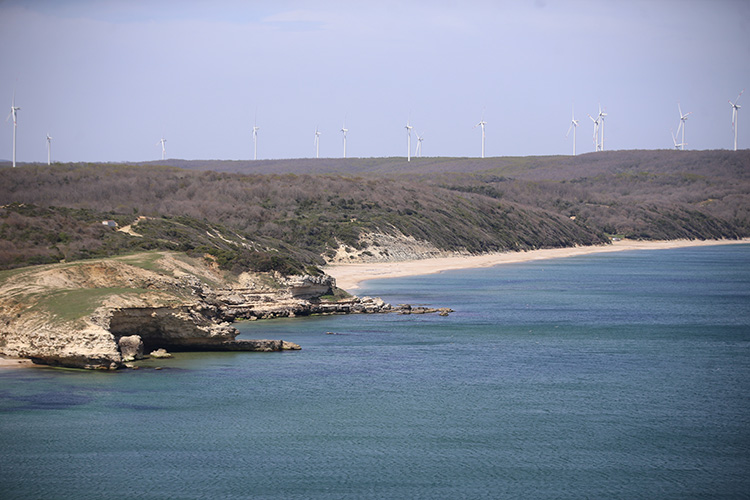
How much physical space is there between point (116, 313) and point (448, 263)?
6030 centimetres

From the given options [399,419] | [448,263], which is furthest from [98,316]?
[448,263]

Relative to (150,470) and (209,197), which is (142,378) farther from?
(209,197)

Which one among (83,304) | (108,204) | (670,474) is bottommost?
(670,474)

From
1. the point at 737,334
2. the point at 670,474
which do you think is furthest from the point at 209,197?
the point at 670,474

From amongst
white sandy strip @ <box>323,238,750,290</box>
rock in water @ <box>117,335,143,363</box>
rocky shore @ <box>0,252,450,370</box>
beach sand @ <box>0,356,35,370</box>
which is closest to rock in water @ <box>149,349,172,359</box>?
rocky shore @ <box>0,252,450,370</box>

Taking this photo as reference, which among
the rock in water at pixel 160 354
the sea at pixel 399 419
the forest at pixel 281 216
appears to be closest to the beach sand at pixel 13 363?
the sea at pixel 399 419

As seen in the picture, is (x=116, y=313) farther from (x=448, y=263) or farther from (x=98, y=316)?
(x=448, y=263)

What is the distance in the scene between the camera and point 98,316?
2866cm

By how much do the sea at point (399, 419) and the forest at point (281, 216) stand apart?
1354 centimetres

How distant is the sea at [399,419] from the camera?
18531 mm

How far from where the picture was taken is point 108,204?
82.4m

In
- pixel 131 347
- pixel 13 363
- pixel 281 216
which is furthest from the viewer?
pixel 281 216

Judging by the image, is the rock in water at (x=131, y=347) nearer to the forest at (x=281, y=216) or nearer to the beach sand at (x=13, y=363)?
the beach sand at (x=13, y=363)

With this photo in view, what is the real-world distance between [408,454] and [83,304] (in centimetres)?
1403
